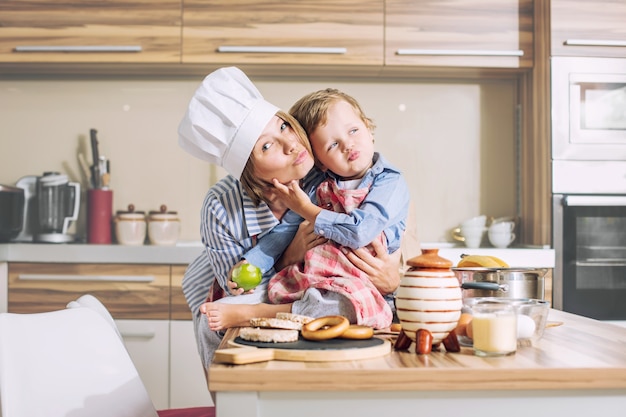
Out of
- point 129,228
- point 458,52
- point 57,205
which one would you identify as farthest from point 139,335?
point 458,52

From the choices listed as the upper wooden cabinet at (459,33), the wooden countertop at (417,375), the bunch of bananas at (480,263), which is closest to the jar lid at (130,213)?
the upper wooden cabinet at (459,33)

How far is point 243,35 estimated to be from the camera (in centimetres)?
317

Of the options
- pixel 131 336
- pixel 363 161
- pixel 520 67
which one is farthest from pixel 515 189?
pixel 363 161

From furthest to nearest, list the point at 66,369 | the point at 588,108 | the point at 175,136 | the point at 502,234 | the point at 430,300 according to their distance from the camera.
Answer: the point at 175,136 → the point at 502,234 → the point at 588,108 → the point at 66,369 → the point at 430,300

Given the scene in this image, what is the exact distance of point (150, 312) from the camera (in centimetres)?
305

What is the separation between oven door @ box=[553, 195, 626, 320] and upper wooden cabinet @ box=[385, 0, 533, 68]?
653mm

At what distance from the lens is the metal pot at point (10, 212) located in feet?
10.5

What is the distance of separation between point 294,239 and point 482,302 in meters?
0.48

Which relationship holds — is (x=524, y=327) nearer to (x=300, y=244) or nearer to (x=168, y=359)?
(x=300, y=244)

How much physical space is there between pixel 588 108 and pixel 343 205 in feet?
6.87

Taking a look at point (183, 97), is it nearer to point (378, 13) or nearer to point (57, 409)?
point (378, 13)

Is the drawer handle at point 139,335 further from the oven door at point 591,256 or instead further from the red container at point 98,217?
the oven door at point 591,256

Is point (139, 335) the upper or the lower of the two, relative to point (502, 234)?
lower

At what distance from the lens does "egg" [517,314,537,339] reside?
106 cm
